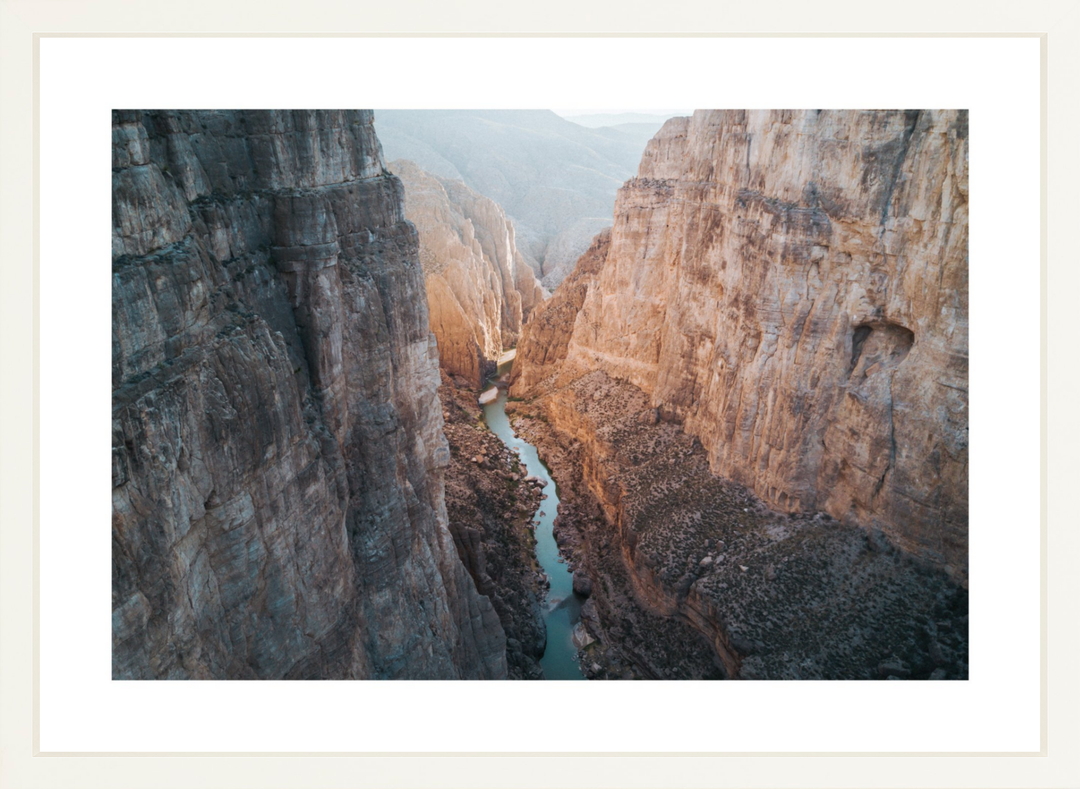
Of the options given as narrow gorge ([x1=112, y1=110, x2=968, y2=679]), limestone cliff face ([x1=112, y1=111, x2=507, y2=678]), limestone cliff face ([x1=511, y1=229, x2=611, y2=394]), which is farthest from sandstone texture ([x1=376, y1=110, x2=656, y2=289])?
limestone cliff face ([x1=112, y1=111, x2=507, y2=678])

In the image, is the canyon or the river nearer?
the canyon

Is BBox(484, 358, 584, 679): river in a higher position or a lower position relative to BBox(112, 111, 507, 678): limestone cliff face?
lower

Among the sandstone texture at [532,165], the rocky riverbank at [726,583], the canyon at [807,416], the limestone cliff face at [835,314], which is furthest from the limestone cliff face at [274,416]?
the sandstone texture at [532,165]

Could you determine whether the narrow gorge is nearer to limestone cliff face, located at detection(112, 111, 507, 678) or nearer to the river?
limestone cliff face, located at detection(112, 111, 507, 678)

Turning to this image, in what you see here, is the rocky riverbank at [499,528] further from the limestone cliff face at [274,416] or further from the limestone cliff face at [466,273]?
the limestone cliff face at [466,273]

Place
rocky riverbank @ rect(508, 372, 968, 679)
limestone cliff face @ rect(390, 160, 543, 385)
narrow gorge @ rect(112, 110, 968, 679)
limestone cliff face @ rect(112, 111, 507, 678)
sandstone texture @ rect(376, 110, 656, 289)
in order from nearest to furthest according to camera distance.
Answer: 1. limestone cliff face @ rect(112, 111, 507, 678)
2. narrow gorge @ rect(112, 110, 968, 679)
3. rocky riverbank @ rect(508, 372, 968, 679)
4. limestone cliff face @ rect(390, 160, 543, 385)
5. sandstone texture @ rect(376, 110, 656, 289)

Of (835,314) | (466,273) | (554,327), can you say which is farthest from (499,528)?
(466,273)
